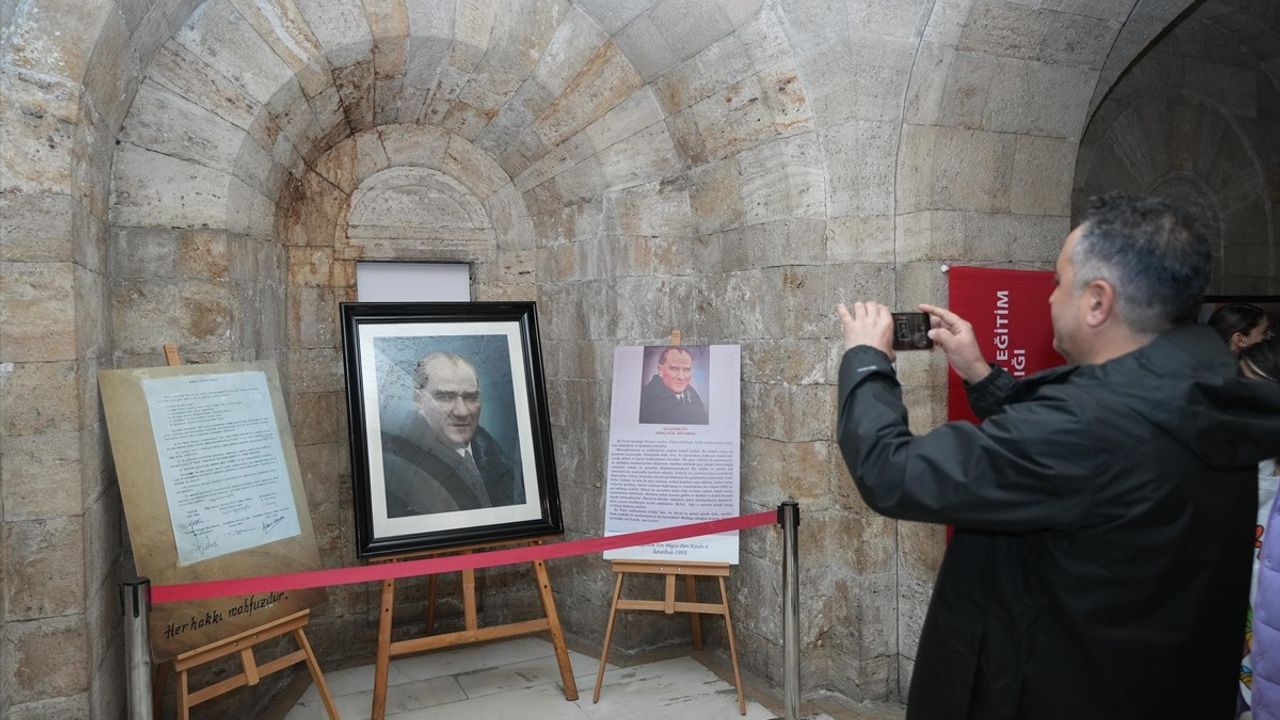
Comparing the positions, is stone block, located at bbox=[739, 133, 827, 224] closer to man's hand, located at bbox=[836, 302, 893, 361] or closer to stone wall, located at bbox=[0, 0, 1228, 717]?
stone wall, located at bbox=[0, 0, 1228, 717]

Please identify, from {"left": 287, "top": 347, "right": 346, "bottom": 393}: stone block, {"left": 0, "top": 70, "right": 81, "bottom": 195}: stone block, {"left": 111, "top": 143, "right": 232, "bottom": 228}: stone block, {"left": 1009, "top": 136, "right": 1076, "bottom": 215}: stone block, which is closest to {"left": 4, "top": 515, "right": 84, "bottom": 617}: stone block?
{"left": 0, "top": 70, "right": 81, "bottom": 195}: stone block

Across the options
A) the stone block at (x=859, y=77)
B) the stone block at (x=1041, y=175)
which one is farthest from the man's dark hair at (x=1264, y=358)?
the stone block at (x=859, y=77)

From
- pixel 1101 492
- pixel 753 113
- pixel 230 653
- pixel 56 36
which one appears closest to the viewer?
pixel 1101 492

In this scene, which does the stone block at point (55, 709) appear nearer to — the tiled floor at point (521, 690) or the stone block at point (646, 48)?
the tiled floor at point (521, 690)

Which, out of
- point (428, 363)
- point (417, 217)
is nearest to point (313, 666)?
point (428, 363)

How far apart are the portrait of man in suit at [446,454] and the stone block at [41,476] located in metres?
1.04

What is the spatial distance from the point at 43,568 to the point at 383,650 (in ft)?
3.75

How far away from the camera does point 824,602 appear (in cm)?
339

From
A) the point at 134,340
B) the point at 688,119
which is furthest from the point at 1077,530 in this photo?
the point at 134,340

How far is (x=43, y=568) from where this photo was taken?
2461mm

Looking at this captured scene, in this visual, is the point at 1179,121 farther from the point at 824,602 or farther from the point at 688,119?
the point at 824,602

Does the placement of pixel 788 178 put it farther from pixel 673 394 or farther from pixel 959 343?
pixel 959 343

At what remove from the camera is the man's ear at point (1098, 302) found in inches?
55.7

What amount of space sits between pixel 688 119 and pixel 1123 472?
8.69ft
